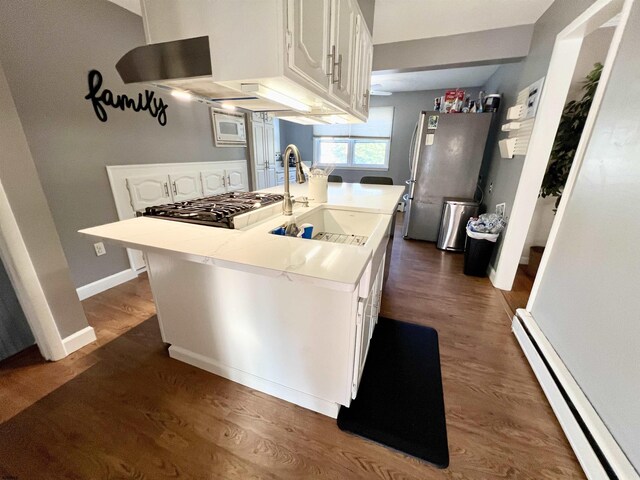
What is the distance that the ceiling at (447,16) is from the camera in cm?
210

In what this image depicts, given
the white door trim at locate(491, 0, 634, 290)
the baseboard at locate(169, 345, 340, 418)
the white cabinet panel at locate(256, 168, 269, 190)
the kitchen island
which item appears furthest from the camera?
the white cabinet panel at locate(256, 168, 269, 190)

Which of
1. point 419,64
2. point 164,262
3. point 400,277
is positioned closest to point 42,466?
point 164,262

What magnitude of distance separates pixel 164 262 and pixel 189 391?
0.74 metres

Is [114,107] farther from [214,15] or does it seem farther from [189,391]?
[189,391]

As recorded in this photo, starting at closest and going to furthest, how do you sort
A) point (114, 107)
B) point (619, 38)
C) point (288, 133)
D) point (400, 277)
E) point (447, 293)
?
point (619, 38)
point (114, 107)
point (447, 293)
point (400, 277)
point (288, 133)

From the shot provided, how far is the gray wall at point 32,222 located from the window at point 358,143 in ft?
15.4

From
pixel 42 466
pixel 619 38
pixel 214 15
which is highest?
pixel 619 38

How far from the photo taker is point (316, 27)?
1197 mm

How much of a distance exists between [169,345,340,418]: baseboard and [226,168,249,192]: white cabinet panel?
2531mm

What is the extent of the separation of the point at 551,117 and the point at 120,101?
3.63 meters

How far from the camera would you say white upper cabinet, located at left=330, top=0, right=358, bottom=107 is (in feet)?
4.63

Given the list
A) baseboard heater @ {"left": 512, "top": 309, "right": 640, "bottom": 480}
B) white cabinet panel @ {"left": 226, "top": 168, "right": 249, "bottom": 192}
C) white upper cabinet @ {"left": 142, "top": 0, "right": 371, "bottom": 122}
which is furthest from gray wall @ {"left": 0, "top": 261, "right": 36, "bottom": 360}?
baseboard heater @ {"left": 512, "top": 309, "right": 640, "bottom": 480}

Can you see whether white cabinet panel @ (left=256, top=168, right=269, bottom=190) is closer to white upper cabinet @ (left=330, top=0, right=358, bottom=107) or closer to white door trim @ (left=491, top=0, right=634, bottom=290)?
white upper cabinet @ (left=330, top=0, right=358, bottom=107)

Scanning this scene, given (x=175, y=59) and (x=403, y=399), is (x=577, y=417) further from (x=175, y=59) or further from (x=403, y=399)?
(x=175, y=59)
